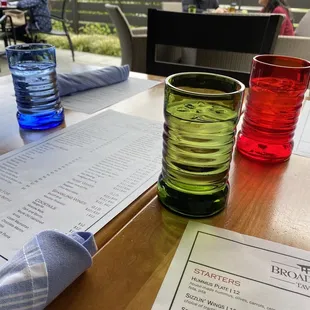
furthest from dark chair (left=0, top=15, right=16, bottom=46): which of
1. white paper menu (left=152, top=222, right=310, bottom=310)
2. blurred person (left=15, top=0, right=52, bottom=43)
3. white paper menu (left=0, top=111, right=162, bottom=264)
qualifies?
white paper menu (left=152, top=222, right=310, bottom=310)

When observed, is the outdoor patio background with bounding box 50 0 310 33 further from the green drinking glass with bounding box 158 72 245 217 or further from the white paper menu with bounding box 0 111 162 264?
the green drinking glass with bounding box 158 72 245 217

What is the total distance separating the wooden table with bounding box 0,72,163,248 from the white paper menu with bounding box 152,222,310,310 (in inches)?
3.5

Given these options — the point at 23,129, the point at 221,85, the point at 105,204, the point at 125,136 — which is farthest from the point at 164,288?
the point at 23,129

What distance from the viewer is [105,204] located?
0.47 metres

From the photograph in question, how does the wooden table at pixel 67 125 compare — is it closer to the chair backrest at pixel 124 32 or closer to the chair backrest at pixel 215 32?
the chair backrest at pixel 215 32

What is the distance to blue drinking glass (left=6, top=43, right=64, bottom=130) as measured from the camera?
71 cm

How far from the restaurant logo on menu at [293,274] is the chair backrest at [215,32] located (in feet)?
3.22

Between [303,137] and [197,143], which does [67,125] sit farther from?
[303,137]

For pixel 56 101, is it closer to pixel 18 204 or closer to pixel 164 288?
pixel 18 204

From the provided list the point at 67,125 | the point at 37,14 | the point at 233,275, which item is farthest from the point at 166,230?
the point at 37,14

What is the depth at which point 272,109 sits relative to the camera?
59 centimetres

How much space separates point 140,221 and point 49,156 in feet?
0.83

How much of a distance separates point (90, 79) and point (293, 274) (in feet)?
2.64

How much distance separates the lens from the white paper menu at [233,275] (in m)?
0.33
